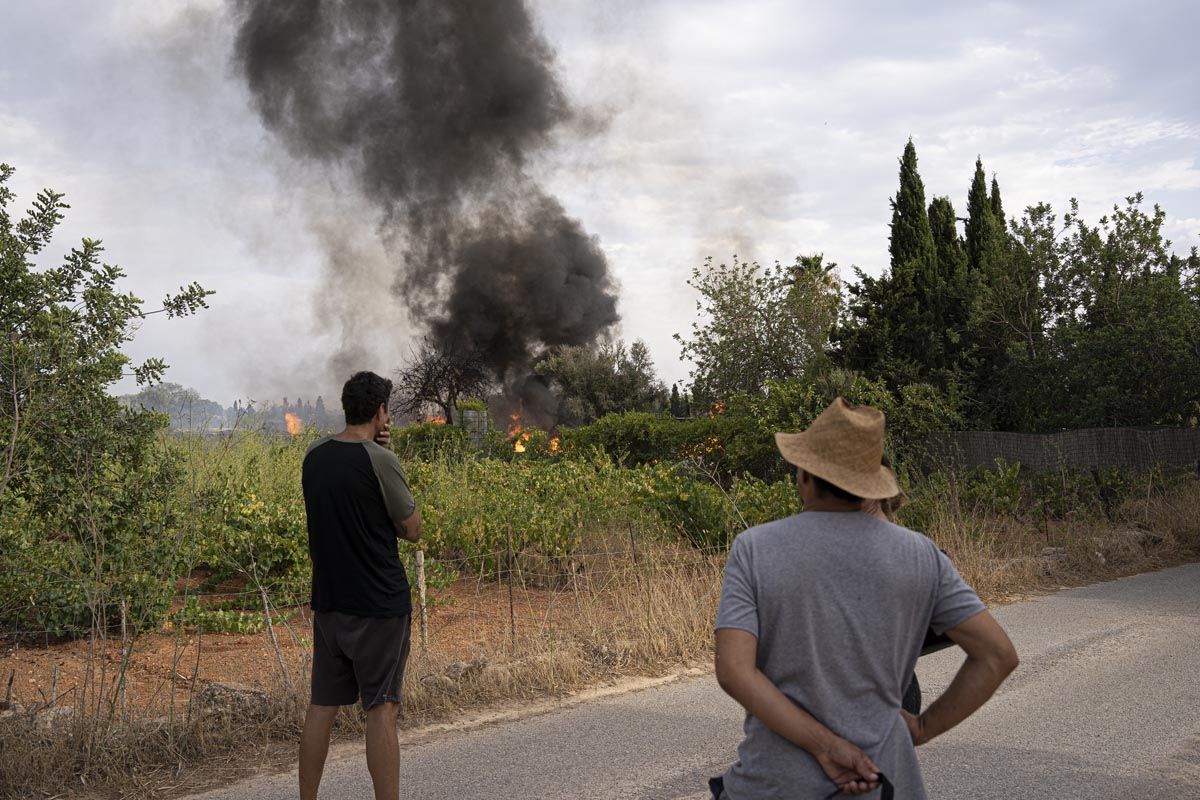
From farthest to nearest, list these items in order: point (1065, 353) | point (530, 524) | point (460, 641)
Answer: point (1065, 353), point (530, 524), point (460, 641)

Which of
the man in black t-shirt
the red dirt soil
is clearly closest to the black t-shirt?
the man in black t-shirt

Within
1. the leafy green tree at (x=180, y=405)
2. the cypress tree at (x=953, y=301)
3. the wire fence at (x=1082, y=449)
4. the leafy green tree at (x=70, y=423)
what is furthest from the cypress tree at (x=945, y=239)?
the leafy green tree at (x=70, y=423)

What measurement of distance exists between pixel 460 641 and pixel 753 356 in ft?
71.0

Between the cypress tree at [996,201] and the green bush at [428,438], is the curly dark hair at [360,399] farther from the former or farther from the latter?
the cypress tree at [996,201]

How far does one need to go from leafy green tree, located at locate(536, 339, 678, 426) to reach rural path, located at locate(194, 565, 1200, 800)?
3125cm

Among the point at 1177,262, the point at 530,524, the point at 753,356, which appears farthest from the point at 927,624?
the point at 753,356

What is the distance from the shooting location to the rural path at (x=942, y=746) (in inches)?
173

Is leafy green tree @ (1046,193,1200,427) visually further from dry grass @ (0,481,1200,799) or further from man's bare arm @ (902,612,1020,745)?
man's bare arm @ (902,612,1020,745)

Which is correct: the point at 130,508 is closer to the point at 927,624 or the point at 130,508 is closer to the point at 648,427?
the point at 927,624

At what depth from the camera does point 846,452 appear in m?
2.26

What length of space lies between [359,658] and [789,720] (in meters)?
2.12

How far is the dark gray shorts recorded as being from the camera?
3736mm

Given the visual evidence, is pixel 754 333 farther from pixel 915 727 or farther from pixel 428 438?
pixel 915 727

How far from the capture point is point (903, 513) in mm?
11391
